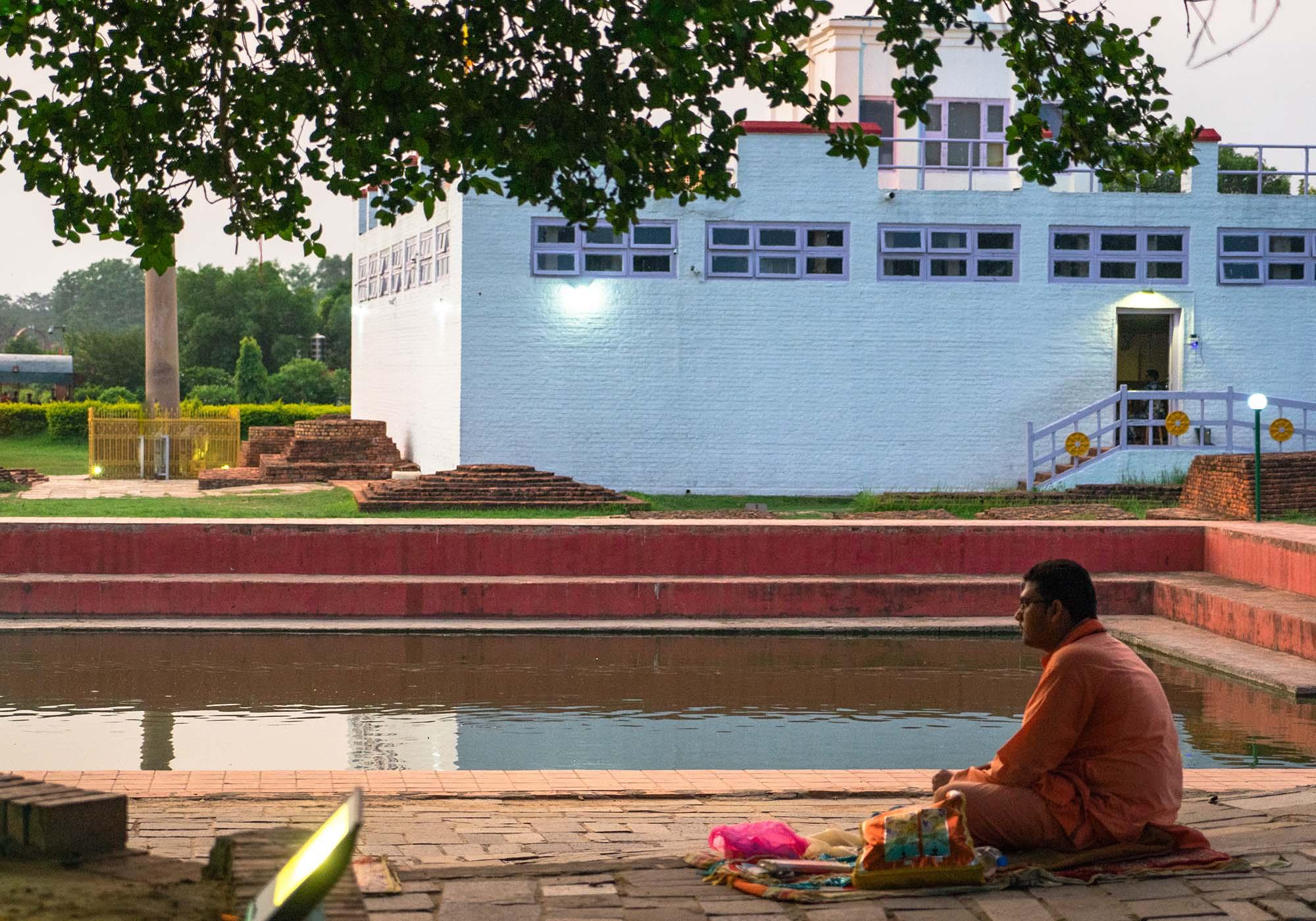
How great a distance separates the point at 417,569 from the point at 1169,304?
15.7m

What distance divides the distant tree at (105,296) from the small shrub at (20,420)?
421ft

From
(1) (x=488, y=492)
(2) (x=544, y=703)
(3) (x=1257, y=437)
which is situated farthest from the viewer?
(1) (x=488, y=492)

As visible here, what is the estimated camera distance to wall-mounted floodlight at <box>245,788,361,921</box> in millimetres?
2113

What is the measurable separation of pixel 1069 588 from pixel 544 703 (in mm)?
5810

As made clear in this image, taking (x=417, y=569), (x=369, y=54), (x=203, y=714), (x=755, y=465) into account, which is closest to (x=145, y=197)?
(x=369, y=54)

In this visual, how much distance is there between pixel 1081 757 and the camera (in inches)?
207

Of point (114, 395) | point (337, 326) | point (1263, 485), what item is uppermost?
point (337, 326)

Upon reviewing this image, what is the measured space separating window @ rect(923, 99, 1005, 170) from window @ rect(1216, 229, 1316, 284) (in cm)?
403

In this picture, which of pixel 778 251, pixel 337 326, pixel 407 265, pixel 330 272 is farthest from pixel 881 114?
pixel 330 272

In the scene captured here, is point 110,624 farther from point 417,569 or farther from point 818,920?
point 818,920

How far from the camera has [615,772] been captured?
802 cm

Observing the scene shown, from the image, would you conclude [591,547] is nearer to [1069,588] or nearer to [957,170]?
[1069,588]

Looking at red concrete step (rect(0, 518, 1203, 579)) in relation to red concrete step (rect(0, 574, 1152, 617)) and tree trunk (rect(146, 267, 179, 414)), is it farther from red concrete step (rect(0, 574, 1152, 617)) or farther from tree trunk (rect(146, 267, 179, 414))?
tree trunk (rect(146, 267, 179, 414))

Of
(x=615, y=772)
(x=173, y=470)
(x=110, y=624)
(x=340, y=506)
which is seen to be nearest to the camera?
(x=615, y=772)
